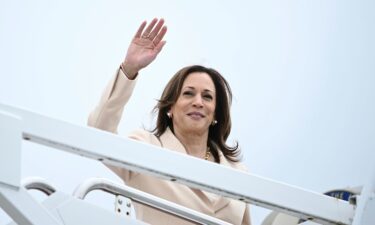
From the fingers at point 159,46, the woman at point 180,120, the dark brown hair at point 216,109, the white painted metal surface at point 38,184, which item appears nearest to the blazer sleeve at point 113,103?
the woman at point 180,120

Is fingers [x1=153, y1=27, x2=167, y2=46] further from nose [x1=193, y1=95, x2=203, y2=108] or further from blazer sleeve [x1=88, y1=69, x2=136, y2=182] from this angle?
nose [x1=193, y1=95, x2=203, y2=108]

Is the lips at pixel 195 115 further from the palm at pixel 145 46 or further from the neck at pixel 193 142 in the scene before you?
the palm at pixel 145 46

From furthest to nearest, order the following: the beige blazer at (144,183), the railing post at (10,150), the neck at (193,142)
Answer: the neck at (193,142)
the beige blazer at (144,183)
the railing post at (10,150)

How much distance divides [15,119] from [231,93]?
1841 millimetres

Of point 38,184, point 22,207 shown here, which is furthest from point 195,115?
point 22,207

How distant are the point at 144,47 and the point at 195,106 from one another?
442 millimetres

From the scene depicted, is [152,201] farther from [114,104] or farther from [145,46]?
[145,46]

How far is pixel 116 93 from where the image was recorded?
2.73 m

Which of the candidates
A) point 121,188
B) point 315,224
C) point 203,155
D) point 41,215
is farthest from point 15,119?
point 203,155

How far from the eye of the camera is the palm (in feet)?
8.96

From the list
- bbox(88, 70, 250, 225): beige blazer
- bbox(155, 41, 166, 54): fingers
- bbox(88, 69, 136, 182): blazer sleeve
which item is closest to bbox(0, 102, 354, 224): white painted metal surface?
bbox(88, 70, 250, 225): beige blazer

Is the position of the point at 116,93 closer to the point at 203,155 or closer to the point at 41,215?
the point at 203,155

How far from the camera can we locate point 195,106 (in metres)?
3.14

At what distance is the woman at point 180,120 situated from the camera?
108 inches
